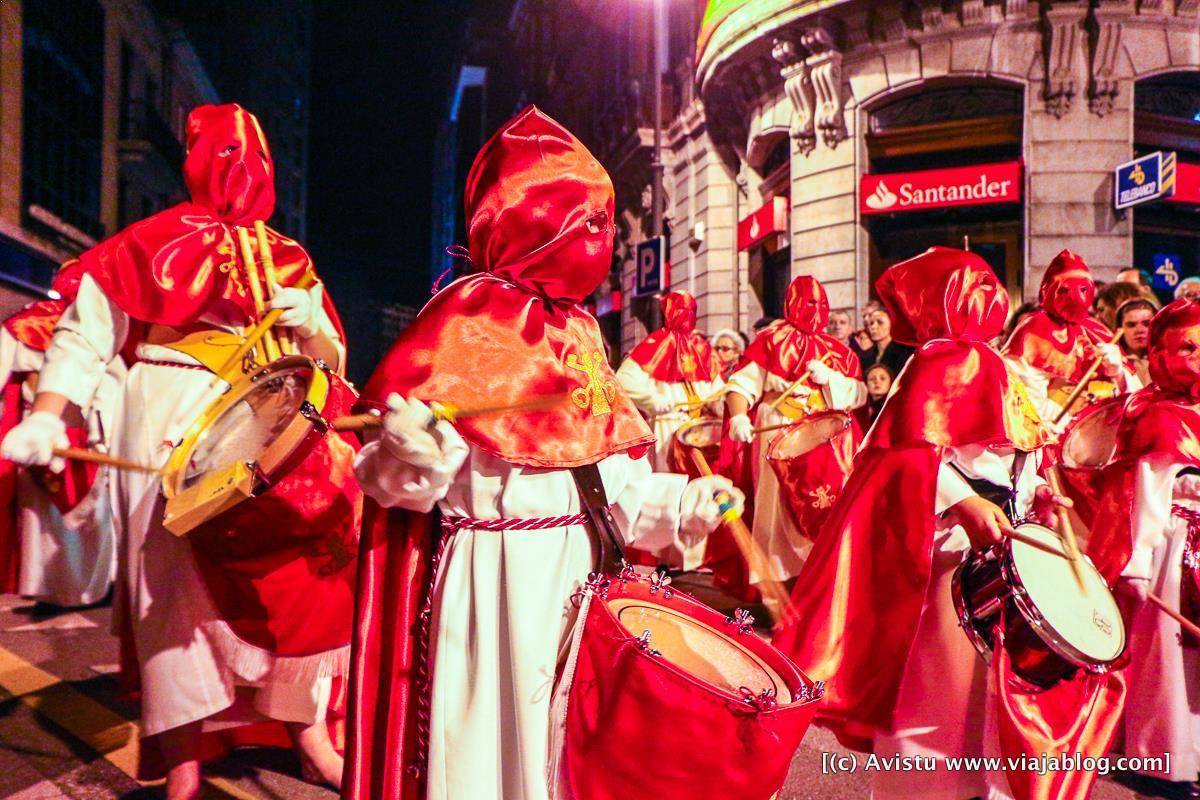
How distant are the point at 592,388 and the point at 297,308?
1.52 m

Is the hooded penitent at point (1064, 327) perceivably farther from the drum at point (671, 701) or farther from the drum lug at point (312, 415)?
the drum lug at point (312, 415)

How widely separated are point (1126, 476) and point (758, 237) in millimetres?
14104

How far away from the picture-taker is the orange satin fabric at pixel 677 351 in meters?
8.67

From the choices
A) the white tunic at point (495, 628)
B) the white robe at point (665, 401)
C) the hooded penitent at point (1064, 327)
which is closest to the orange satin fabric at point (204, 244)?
the white tunic at point (495, 628)

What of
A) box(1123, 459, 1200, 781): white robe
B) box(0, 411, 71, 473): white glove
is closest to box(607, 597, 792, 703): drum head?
box(0, 411, 71, 473): white glove

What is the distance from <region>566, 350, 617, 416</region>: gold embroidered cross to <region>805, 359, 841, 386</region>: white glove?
5322mm

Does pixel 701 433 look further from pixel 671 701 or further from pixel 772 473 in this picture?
pixel 671 701

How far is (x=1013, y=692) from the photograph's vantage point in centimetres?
300

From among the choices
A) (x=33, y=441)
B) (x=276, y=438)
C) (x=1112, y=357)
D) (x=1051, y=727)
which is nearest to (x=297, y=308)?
(x=276, y=438)

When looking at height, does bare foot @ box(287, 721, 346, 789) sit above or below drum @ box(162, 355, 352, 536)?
below

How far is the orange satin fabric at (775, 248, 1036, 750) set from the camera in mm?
3230

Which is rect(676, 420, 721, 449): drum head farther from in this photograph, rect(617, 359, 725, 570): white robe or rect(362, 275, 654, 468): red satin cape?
rect(362, 275, 654, 468): red satin cape

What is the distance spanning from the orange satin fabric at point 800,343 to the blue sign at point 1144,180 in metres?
7.02

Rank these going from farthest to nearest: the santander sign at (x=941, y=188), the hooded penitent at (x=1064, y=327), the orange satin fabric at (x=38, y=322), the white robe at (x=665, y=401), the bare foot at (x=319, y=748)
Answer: the santander sign at (x=941, y=188)
the white robe at (x=665, y=401)
the orange satin fabric at (x=38, y=322)
the hooded penitent at (x=1064, y=327)
the bare foot at (x=319, y=748)
